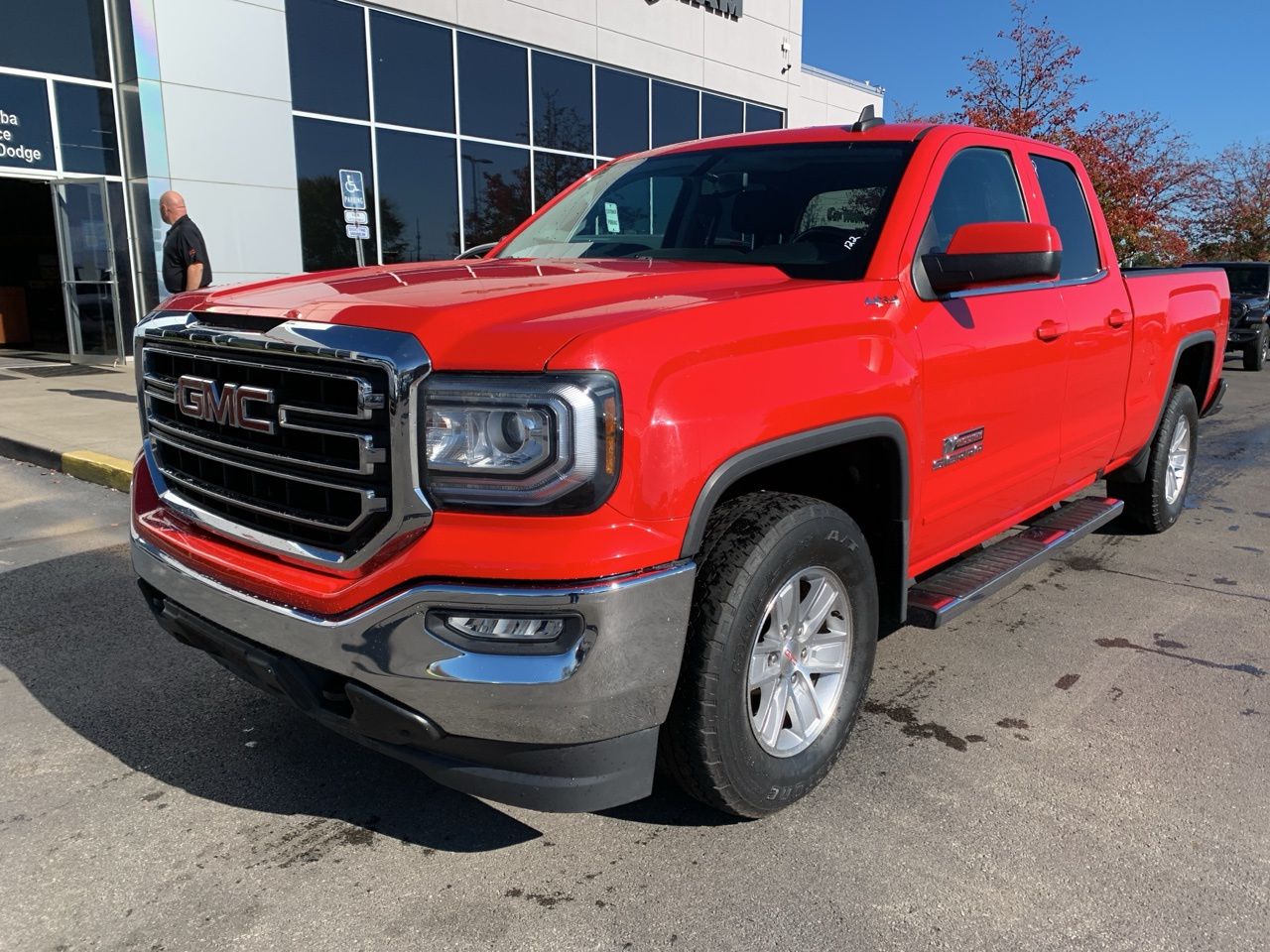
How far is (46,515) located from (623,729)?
18.0 feet

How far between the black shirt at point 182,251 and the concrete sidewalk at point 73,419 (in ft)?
4.48

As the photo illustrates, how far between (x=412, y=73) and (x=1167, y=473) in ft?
39.3

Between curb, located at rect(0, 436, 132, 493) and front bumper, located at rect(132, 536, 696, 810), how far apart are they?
5139 mm

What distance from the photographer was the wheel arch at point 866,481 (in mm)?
2652

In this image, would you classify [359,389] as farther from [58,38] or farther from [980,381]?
[58,38]

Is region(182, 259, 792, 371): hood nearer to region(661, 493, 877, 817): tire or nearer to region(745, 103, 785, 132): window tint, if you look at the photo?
region(661, 493, 877, 817): tire

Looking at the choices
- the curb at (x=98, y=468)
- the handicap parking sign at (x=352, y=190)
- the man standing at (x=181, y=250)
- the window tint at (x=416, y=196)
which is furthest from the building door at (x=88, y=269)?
the curb at (x=98, y=468)

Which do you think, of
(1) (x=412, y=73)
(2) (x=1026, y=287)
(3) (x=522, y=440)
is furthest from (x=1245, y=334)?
(3) (x=522, y=440)

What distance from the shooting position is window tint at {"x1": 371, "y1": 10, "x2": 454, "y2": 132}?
1365 cm

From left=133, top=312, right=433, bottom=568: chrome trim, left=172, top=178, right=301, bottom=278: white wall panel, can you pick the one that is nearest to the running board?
left=133, top=312, right=433, bottom=568: chrome trim

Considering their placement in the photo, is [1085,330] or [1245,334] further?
[1245,334]

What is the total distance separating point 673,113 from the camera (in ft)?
60.4

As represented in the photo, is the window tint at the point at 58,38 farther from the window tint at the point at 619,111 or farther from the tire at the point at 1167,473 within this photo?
the tire at the point at 1167,473

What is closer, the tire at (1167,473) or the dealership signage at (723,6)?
the tire at (1167,473)
